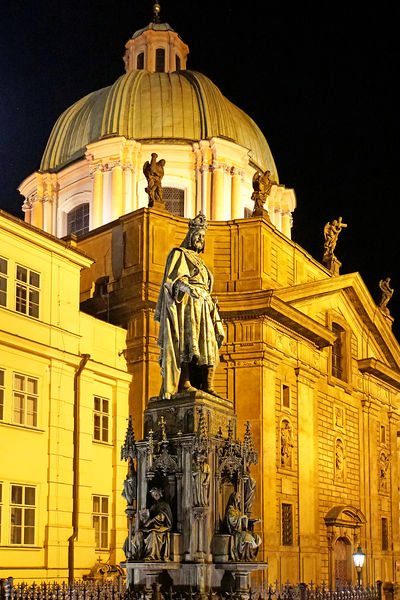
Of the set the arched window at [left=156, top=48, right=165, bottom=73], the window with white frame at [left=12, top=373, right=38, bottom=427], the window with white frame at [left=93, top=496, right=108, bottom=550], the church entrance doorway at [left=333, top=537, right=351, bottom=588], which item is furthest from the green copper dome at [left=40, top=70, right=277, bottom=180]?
the window with white frame at [left=93, top=496, right=108, bottom=550]

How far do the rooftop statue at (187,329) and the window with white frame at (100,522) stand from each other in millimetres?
18940

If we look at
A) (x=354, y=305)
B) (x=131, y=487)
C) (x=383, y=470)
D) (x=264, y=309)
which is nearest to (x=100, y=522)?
(x=264, y=309)

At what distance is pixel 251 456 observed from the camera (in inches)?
539

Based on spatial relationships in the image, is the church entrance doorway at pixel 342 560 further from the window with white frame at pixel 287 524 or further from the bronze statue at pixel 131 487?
the bronze statue at pixel 131 487

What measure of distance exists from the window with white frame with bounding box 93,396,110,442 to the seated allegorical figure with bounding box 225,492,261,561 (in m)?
19.6

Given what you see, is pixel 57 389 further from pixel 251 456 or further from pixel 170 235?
pixel 251 456

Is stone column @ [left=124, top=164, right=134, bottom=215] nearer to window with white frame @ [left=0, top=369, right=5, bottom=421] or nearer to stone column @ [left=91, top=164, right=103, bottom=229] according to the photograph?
stone column @ [left=91, top=164, right=103, bottom=229]

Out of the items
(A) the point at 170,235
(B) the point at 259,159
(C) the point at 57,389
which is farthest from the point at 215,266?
(B) the point at 259,159

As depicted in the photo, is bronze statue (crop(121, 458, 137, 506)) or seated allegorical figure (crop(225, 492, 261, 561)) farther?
bronze statue (crop(121, 458, 137, 506))

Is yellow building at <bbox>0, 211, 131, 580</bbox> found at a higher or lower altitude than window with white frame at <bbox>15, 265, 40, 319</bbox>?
lower

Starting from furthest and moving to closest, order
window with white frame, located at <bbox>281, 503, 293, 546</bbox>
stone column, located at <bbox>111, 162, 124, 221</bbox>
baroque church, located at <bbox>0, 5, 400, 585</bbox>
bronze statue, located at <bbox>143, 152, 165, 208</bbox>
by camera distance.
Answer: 1. stone column, located at <bbox>111, 162, 124, 221</bbox>
2. bronze statue, located at <bbox>143, 152, 165, 208</bbox>
3. window with white frame, located at <bbox>281, 503, 293, 546</bbox>
4. baroque church, located at <bbox>0, 5, 400, 585</bbox>

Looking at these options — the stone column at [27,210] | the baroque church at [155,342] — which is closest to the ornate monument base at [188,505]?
the baroque church at [155,342]

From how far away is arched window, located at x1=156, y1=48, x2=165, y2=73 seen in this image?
51938 millimetres

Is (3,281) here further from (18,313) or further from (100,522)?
(100,522)
